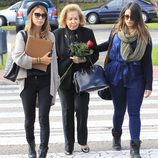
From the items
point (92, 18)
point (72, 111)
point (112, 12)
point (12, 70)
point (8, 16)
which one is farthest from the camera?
point (8, 16)

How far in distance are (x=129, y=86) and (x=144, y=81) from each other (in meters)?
0.18

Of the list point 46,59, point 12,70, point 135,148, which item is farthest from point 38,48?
point 135,148

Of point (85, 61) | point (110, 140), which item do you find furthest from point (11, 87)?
point (85, 61)

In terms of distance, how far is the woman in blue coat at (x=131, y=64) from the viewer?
19.1ft

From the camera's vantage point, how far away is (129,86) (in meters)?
5.96

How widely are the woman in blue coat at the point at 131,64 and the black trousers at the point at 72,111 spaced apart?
0.37 meters

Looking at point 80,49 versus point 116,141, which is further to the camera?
point 116,141

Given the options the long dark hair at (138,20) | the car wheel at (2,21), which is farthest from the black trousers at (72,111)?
the car wheel at (2,21)

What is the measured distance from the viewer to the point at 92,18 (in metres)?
31.0

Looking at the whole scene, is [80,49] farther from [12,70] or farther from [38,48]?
[12,70]

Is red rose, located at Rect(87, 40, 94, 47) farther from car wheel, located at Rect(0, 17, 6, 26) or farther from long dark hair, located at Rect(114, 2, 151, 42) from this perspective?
car wheel, located at Rect(0, 17, 6, 26)

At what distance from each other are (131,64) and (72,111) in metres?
0.91

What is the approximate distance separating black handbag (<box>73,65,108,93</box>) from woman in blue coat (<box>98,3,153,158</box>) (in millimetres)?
127

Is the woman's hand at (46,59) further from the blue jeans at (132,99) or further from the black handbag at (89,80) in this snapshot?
the blue jeans at (132,99)
